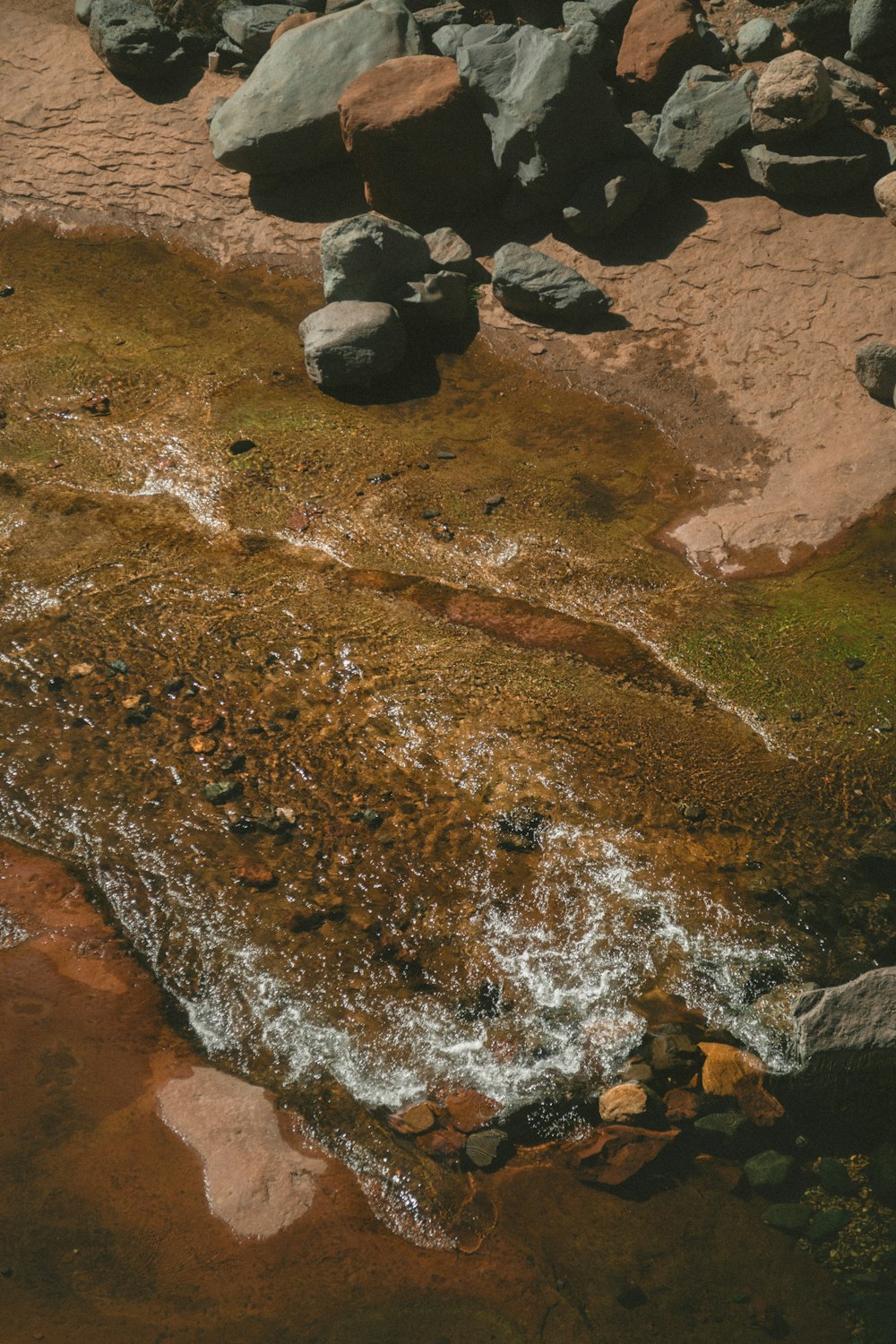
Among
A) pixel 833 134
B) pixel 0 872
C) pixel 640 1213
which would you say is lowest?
pixel 0 872

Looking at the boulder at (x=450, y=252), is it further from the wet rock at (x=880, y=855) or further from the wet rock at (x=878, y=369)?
the wet rock at (x=880, y=855)

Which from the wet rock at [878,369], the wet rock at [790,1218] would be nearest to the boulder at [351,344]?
the wet rock at [878,369]

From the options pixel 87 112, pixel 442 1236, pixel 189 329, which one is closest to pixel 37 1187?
pixel 442 1236

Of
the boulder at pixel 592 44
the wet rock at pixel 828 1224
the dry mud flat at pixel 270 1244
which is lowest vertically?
the dry mud flat at pixel 270 1244

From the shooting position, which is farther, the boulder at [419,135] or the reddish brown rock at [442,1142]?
the boulder at [419,135]

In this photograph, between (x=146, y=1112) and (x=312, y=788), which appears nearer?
(x=146, y=1112)

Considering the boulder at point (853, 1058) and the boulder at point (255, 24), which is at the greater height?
the boulder at point (255, 24)

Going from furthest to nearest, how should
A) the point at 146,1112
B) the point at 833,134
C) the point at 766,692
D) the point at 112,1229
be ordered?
the point at 833,134 < the point at 766,692 < the point at 146,1112 < the point at 112,1229

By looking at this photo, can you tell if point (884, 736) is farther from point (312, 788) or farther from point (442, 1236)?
point (442, 1236)
